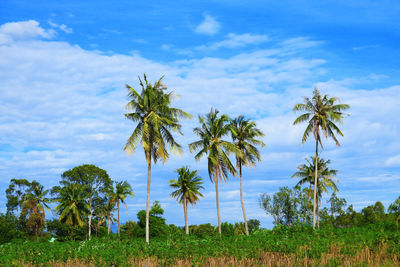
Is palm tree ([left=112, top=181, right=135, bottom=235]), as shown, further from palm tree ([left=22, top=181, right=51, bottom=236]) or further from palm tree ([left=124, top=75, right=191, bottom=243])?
palm tree ([left=124, top=75, right=191, bottom=243])

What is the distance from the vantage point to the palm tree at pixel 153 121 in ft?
96.8

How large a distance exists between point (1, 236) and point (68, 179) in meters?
21.7

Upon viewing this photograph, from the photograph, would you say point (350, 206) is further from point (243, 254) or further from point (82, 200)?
point (243, 254)

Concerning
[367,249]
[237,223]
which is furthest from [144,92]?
[237,223]

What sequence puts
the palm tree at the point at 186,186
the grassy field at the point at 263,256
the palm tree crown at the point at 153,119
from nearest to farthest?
the grassy field at the point at 263,256
the palm tree crown at the point at 153,119
the palm tree at the point at 186,186

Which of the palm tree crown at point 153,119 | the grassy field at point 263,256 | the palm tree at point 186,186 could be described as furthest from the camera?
the palm tree at point 186,186

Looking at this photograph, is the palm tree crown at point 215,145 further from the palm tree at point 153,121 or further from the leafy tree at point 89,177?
the leafy tree at point 89,177

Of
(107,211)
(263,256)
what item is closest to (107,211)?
(107,211)

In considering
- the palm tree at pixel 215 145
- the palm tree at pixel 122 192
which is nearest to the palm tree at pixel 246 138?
the palm tree at pixel 215 145

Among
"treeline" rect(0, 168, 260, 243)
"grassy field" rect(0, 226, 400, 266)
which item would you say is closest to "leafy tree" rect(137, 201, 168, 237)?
"treeline" rect(0, 168, 260, 243)

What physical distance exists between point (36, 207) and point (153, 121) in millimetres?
35831

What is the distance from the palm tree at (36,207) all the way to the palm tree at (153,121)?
30.7m

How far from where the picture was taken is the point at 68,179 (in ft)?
198

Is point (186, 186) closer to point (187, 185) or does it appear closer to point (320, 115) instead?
point (187, 185)
